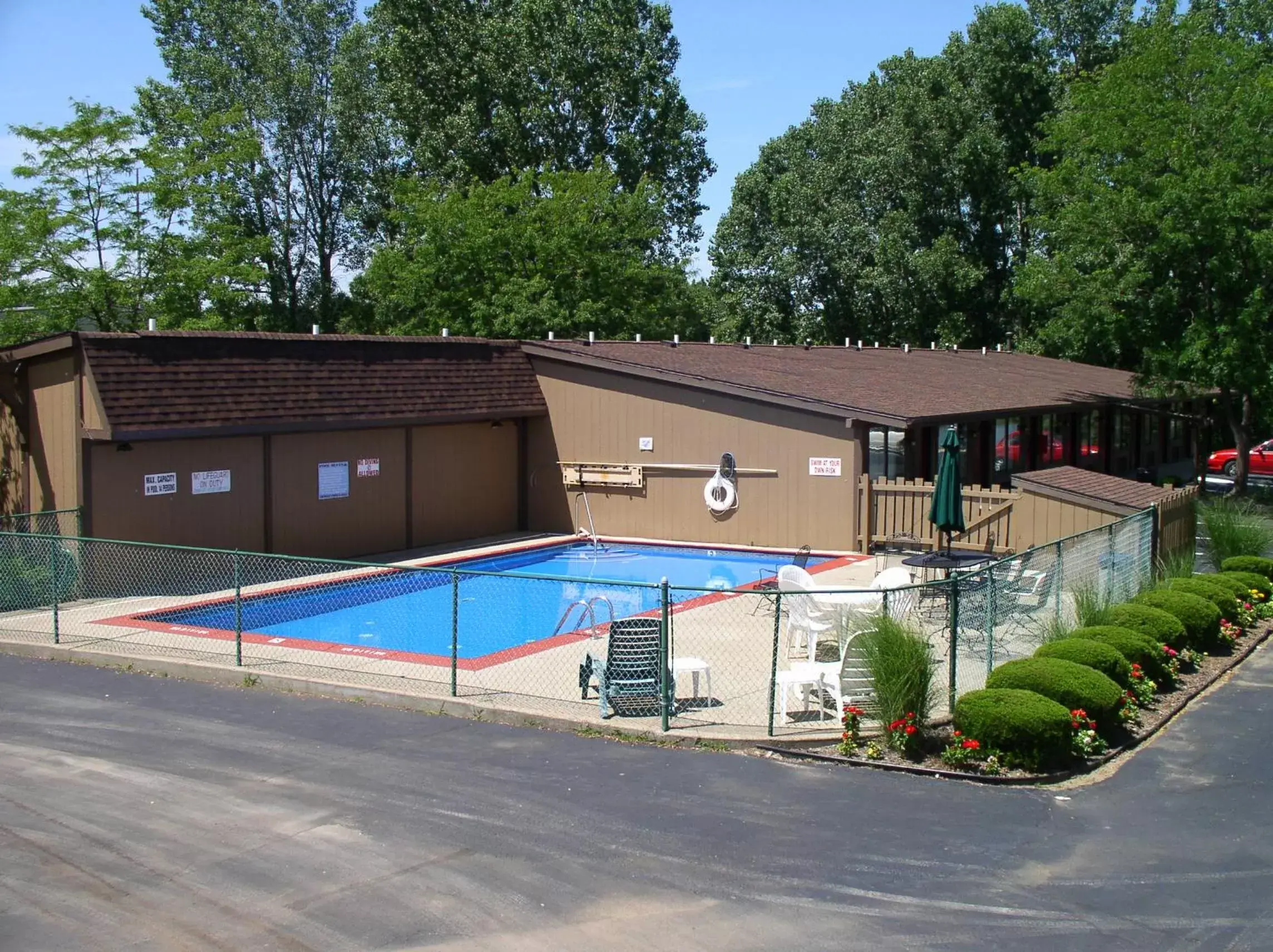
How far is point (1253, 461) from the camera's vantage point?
3816cm

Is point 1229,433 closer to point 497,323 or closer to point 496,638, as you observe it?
point 497,323

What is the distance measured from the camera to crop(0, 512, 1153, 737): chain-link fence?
1164 centimetres

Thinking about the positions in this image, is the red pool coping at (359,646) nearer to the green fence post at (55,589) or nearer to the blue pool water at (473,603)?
the blue pool water at (473,603)

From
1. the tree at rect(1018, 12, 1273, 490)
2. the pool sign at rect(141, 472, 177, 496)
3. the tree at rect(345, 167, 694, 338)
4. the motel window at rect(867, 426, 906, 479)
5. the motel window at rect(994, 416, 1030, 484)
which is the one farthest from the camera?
the tree at rect(345, 167, 694, 338)

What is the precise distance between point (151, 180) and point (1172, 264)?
25.5 meters

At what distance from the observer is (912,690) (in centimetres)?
1066

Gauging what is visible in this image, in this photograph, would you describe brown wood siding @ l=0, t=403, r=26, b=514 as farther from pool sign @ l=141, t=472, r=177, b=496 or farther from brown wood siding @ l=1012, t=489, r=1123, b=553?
brown wood siding @ l=1012, t=489, r=1123, b=553

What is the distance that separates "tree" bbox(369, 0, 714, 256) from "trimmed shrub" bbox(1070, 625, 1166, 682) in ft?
134

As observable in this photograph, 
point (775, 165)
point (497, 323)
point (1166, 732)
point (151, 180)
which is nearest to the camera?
point (1166, 732)

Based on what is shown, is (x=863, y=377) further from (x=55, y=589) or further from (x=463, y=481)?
(x=55, y=589)

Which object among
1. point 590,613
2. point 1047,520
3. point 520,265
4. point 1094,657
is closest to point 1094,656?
point 1094,657

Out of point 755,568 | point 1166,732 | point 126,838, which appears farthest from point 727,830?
point 755,568

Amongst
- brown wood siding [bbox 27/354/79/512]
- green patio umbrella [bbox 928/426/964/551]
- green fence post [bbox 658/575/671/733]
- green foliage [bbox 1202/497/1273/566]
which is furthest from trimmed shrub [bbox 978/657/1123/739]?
brown wood siding [bbox 27/354/79/512]

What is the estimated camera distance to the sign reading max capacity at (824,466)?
22.5m
